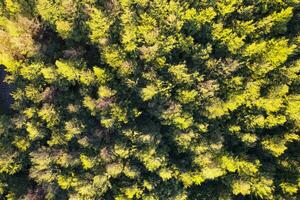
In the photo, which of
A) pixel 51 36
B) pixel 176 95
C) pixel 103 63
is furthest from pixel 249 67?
pixel 51 36

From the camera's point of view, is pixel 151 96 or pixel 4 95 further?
pixel 4 95

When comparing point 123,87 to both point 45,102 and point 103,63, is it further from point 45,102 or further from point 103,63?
point 45,102

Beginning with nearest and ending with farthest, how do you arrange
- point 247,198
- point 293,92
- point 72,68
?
point 72,68
point 293,92
point 247,198

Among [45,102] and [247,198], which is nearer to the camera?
[45,102]

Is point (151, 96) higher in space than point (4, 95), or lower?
higher

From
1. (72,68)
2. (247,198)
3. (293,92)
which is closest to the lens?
(72,68)

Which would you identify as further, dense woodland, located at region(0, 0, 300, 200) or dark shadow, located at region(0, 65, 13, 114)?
dark shadow, located at region(0, 65, 13, 114)

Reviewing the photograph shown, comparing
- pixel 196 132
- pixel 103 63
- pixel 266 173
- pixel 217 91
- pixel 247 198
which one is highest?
pixel 103 63

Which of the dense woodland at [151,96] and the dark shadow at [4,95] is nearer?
the dense woodland at [151,96]
